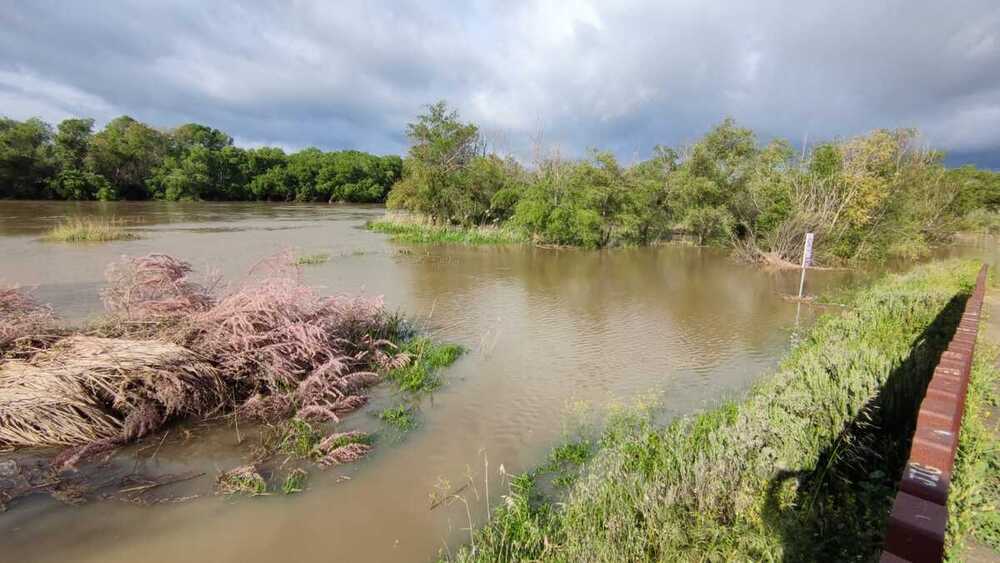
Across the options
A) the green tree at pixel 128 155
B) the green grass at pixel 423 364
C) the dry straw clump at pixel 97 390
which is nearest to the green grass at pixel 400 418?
the green grass at pixel 423 364

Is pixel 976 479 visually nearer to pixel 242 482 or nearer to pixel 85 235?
pixel 242 482

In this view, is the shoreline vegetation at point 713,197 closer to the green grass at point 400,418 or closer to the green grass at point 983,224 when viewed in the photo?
the green grass at point 983,224

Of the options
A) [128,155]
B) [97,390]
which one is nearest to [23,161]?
[128,155]

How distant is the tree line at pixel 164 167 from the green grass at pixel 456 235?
159ft

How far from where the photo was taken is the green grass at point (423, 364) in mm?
7246

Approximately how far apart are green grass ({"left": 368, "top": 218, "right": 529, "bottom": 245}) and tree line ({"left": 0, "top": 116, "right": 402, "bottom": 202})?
48571 millimetres

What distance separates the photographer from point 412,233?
2833 centimetres

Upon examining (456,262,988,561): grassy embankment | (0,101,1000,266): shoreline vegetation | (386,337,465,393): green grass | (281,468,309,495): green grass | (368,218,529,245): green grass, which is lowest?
(281,468,309,495): green grass

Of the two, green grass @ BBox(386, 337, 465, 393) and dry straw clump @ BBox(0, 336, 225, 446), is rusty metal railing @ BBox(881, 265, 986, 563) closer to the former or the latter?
green grass @ BBox(386, 337, 465, 393)

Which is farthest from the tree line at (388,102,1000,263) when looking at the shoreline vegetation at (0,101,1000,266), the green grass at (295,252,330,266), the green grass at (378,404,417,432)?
the green grass at (378,404,417,432)

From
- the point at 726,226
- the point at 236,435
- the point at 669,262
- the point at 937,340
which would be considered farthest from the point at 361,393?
the point at 726,226

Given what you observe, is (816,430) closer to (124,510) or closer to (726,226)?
(124,510)

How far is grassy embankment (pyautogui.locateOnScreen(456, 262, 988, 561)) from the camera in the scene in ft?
10.9

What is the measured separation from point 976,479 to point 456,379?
Answer: 5975mm
